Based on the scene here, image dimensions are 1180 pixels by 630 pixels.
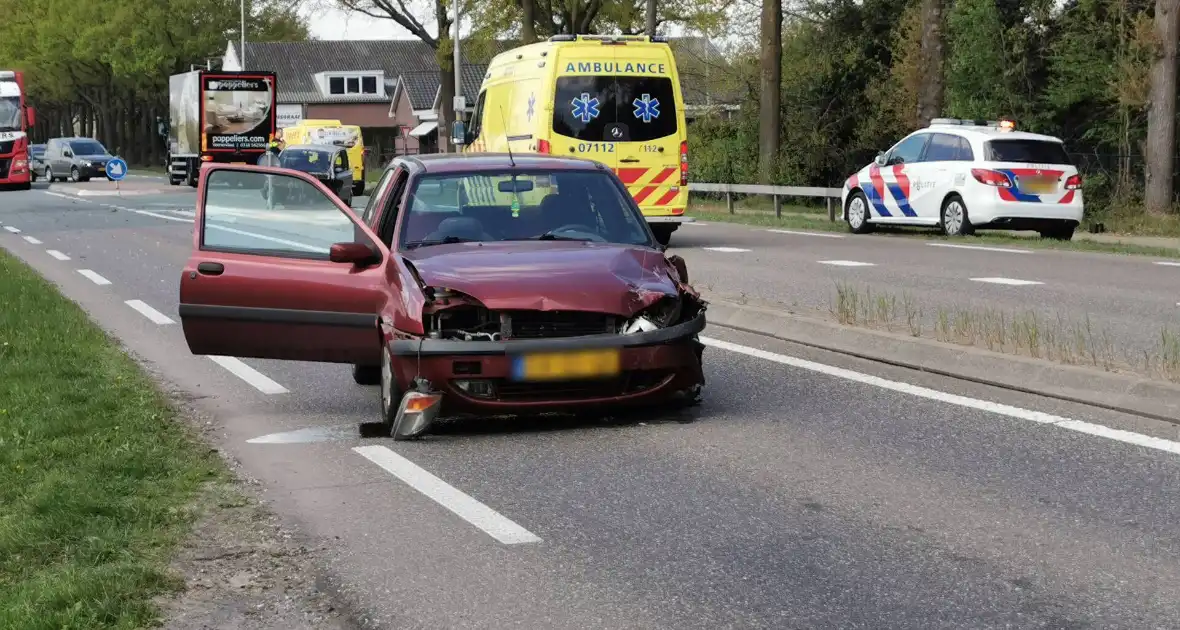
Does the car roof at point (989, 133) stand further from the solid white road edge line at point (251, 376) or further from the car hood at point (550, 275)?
the car hood at point (550, 275)

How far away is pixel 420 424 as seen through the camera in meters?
8.07

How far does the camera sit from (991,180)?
Result: 23.1m

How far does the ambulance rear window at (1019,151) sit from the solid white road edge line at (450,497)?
1671 centimetres

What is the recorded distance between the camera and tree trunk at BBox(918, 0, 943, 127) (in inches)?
1201

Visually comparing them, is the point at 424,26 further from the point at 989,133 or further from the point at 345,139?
the point at 989,133

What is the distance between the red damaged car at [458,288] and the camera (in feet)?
26.4

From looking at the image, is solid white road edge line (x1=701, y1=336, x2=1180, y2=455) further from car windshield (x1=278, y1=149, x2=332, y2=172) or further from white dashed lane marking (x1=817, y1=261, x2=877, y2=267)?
car windshield (x1=278, y1=149, x2=332, y2=172)

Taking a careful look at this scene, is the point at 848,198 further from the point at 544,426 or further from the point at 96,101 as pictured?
A: the point at 96,101

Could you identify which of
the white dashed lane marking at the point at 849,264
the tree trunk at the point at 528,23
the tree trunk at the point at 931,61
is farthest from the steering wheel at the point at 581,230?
the tree trunk at the point at 528,23

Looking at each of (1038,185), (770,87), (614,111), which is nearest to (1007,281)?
(614,111)

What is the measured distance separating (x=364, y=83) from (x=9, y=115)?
61554 millimetres

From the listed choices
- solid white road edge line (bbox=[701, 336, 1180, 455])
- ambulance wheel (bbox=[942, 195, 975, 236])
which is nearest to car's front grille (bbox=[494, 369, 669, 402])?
solid white road edge line (bbox=[701, 336, 1180, 455])

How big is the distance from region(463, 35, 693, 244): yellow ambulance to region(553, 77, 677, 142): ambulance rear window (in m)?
0.01

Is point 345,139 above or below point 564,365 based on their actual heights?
above
